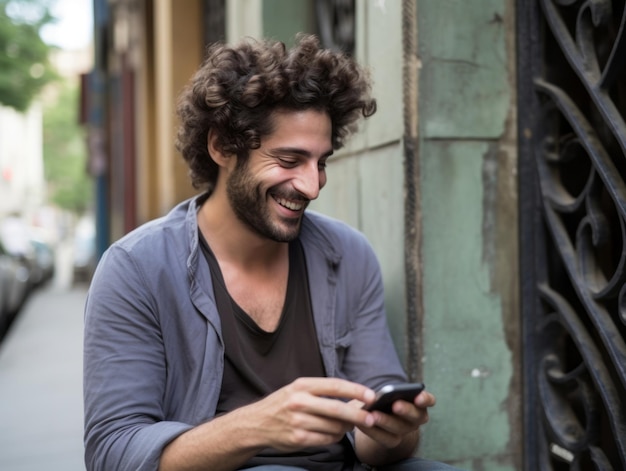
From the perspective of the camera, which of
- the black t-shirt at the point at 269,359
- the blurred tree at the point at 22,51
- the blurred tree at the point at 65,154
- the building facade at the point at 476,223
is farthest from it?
the blurred tree at the point at 65,154

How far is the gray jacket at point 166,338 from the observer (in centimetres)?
207

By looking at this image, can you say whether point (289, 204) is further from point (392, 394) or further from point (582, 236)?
point (582, 236)

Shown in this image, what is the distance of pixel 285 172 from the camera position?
2.31m

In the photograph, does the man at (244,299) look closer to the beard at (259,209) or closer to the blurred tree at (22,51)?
the beard at (259,209)

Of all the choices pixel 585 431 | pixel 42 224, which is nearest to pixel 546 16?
pixel 585 431

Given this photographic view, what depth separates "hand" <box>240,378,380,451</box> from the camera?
1.79m

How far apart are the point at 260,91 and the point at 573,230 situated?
1350mm

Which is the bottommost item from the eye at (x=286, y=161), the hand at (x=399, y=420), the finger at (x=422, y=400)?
the hand at (x=399, y=420)

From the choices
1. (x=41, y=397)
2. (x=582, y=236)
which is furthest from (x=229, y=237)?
(x=41, y=397)

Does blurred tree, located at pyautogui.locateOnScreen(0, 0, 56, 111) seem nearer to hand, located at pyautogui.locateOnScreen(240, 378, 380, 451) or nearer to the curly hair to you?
the curly hair

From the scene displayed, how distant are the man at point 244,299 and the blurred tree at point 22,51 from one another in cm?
1642

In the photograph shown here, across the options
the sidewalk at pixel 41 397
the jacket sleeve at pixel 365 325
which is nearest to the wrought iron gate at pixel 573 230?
the jacket sleeve at pixel 365 325

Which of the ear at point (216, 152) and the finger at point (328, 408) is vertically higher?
the ear at point (216, 152)

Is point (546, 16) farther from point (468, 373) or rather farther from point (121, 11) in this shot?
point (121, 11)
